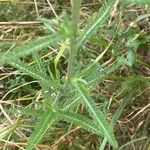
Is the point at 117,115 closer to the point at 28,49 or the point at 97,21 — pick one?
the point at 97,21

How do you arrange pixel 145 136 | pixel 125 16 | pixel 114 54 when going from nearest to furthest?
pixel 145 136
pixel 114 54
pixel 125 16

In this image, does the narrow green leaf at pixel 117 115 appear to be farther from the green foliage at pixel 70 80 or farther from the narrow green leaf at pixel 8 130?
the narrow green leaf at pixel 8 130

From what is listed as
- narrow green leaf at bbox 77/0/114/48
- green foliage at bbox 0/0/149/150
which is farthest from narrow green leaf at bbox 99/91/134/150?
narrow green leaf at bbox 77/0/114/48

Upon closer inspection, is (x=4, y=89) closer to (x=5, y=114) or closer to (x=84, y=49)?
(x=5, y=114)

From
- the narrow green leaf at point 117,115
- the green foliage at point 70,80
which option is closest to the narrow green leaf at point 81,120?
the green foliage at point 70,80

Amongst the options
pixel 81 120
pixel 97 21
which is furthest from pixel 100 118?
pixel 97 21

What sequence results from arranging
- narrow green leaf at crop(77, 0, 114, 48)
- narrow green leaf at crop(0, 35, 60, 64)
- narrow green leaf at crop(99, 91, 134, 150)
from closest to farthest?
narrow green leaf at crop(0, 35, 60, 64)
narrow green leaf at crop(77, 0, 114, 48)
narrow green leaf at crop(99, 91, 134, 150)

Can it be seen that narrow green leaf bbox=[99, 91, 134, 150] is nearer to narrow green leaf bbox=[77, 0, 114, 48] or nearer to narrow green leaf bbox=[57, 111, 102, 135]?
narrow green leaf bbox=[57, 111, 102, 135]

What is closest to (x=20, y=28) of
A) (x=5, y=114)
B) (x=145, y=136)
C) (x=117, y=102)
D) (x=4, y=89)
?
(x=4, y=89)
